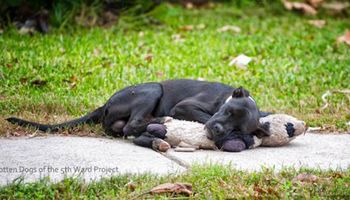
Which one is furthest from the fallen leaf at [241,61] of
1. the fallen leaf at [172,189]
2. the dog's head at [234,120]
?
the fallen leaf at [172,189]

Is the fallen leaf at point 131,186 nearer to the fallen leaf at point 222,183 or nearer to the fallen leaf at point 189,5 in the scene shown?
the fallen leaf at point 222,183

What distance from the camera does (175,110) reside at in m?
6.71

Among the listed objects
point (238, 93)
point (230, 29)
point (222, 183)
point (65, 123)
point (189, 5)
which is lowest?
point (189, 5)

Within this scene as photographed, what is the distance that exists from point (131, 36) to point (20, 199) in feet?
22.9

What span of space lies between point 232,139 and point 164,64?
3.58 meters

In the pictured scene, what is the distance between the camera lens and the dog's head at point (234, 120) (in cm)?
611

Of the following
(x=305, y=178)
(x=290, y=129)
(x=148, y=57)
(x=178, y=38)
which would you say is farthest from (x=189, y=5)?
(x=305, y=178)

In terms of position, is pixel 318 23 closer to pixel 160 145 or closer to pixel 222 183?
pixel 160 145

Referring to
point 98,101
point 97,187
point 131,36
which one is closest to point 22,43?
point 131,36

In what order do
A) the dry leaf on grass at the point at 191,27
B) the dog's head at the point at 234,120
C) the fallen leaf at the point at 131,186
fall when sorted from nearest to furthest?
the fallen leaf at the point at 131,186, the dog's head at the point at 234,120, the dry leaf on grass at the point at 191,27

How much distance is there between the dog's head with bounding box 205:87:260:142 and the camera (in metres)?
6.11

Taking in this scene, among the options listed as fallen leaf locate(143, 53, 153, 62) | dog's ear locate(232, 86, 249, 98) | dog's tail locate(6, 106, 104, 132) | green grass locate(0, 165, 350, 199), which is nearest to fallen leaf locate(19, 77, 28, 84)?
dog's tail locate(6, 106, 104, 132)

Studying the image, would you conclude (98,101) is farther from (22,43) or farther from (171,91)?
(22,43)

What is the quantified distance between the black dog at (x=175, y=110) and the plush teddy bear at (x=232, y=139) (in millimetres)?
84
